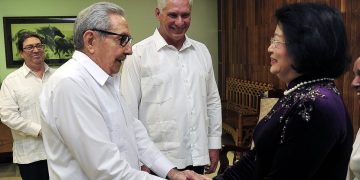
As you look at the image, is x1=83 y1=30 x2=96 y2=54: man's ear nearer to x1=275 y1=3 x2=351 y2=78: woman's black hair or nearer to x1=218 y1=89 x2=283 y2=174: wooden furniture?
x1=275 y1=3 x2=351 y2=78: woman's black hair

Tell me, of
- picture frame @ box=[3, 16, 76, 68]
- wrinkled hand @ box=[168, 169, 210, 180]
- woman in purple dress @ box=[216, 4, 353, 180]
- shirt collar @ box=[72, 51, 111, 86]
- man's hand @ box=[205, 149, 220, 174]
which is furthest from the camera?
picture frame @ box=[3, 16, 76, 68]

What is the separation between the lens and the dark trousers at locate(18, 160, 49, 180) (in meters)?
2.81

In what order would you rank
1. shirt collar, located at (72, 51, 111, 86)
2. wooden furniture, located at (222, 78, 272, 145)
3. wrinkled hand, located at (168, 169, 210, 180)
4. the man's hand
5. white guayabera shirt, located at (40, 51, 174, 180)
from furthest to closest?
wooden furniture, located at (222, 78, 272, 145)
the man's hand
wrinkled hand, located at (168, 169, 210, 180)
shirt collar, located at (72, 51, 111, 86)
white guayabera shirt, located at (40, 51, 174, 180)

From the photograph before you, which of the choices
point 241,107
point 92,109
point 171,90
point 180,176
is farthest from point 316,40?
point 241,107

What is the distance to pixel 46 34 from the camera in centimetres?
584

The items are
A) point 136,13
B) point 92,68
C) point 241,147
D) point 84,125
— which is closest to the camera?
point 84,125

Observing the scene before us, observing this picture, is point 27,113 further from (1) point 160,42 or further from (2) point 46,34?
(2) point 46,34

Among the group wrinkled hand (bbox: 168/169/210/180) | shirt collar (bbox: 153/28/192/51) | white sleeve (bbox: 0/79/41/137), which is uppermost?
shirt collar (bbox: 153/28/192/51)

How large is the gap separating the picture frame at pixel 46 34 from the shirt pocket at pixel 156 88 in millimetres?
3975

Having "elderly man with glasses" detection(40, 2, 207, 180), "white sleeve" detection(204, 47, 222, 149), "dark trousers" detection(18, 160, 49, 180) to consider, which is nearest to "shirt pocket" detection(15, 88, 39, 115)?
"dark trousers" detection(18, 160, 49, 180)

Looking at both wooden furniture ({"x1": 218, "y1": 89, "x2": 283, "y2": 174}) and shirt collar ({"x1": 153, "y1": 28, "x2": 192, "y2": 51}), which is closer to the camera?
shirt collar ({"x1": 153, "y1": 28, "x2": 192, "y2": 51})

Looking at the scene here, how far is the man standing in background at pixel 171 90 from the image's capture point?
2.19m

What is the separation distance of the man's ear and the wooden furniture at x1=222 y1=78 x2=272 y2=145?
3.40 metres

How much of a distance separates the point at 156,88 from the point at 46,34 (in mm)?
4230
